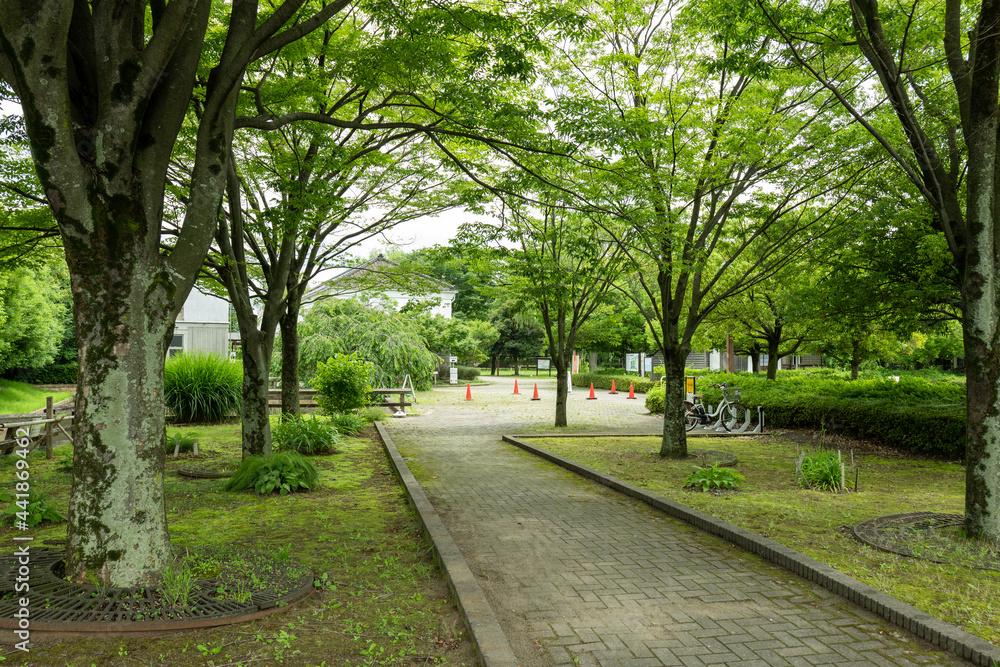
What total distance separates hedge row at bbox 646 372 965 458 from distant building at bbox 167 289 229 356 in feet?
88.0

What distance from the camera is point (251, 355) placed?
9.20 metres

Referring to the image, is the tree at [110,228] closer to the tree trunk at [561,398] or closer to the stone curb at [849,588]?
the stone curb at [849,588]

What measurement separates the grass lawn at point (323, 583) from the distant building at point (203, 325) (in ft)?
83.6

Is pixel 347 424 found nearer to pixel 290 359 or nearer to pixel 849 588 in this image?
pixel 290 359

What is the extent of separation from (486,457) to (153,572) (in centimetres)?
778

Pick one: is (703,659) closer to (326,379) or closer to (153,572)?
(153,572)

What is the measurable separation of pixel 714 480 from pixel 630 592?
13.5 feet

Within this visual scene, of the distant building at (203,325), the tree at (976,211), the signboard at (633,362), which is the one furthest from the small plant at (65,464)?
the signboard at (633,362)

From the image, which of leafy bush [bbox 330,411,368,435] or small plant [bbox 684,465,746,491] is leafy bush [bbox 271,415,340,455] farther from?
small plant [bbox 684,465,746,491]

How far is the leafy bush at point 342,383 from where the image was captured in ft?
49.0

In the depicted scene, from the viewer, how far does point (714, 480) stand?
27.4 ft

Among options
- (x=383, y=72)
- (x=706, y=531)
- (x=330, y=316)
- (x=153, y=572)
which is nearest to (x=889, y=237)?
(x=706, y=531)

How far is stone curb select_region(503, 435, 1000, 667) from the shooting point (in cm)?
364

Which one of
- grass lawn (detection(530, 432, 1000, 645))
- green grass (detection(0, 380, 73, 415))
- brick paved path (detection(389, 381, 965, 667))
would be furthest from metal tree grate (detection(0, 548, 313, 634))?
green grass (detection(0, 380, 73, 415))
